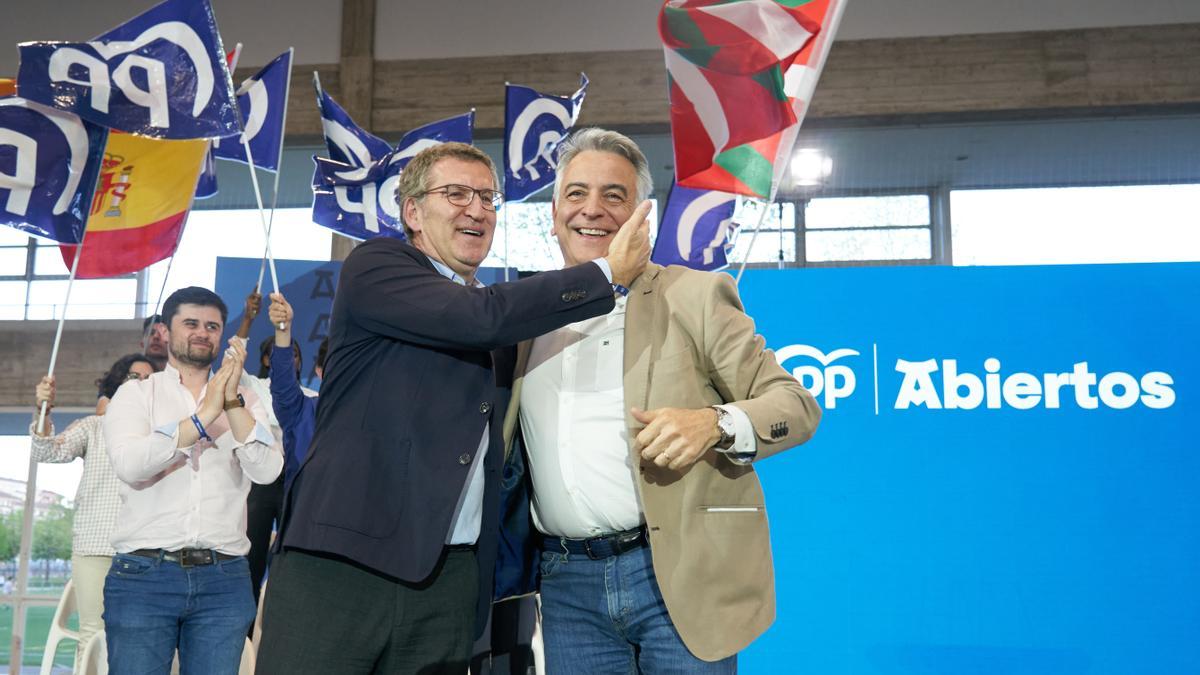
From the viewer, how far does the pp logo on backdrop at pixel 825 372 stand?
4434mm

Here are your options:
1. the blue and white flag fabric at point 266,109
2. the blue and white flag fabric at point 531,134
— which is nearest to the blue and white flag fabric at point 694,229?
the blue and white flag fabric at point 531,134

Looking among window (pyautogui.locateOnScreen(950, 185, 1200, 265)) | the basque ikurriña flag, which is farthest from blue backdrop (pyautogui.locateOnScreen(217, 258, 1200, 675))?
window (pyautogui.locateOnScreen(950, 185, 1200, 265))

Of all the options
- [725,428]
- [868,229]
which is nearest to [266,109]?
[725,428]

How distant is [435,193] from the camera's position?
2.13 m

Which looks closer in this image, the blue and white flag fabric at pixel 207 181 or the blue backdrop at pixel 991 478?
the blue backdrop at pixel 991 478

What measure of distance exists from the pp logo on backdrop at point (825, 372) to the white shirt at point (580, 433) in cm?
238

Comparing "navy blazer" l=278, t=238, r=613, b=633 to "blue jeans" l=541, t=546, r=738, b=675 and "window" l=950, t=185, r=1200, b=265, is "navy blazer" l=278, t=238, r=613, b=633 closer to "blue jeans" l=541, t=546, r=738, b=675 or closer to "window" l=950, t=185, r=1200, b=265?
"blue jeans" l=541, t=546, r=738, b=675

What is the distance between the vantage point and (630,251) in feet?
6.69

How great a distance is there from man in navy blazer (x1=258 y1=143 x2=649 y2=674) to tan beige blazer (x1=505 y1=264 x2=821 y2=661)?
136mm

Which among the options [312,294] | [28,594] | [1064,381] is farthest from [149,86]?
[28,594]

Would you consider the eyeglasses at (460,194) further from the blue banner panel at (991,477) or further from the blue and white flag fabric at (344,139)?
the blue and white flag fabric at (344,139)

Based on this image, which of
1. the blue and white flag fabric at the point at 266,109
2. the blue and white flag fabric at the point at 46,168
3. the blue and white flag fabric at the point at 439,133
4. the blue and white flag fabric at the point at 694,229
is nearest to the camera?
the blue and white flag fabric at the point at 46,168

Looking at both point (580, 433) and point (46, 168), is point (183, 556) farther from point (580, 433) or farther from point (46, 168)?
point (46, 168)

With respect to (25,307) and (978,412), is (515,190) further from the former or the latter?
(25,307)
